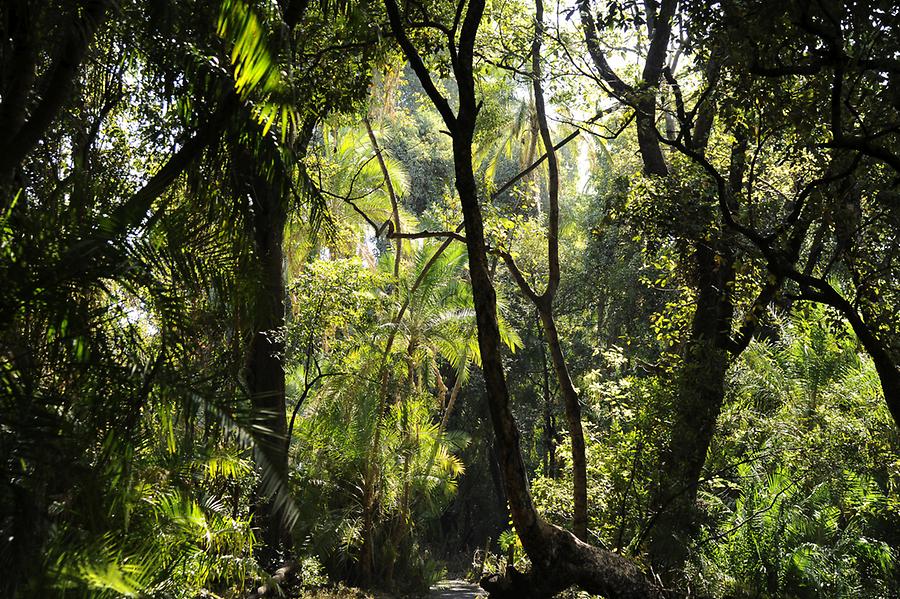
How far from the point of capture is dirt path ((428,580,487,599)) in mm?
16328

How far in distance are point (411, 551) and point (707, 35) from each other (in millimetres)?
13084

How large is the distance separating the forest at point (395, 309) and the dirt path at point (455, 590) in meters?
0.61

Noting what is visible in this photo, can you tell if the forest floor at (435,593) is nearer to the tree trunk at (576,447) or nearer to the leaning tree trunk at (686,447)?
the tree trunk at (576,447)

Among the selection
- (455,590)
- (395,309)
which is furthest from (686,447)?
(455,590)

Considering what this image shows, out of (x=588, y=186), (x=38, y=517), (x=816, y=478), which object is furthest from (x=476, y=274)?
(x=588, y=186)

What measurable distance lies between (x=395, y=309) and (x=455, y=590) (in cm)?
651

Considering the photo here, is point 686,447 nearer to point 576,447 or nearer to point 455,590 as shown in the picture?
point 576,447

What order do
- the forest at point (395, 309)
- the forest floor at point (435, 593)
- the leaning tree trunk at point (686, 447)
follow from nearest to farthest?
the forest at point (395, 309) → the leaning tree trunk at point (686, 447) → the forest floor at point (435, 593)

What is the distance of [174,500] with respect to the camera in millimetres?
6848

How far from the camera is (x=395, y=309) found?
16750 mm

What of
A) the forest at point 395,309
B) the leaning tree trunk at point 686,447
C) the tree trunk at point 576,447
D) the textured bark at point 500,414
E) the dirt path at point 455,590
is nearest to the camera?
the forest at point 395,309

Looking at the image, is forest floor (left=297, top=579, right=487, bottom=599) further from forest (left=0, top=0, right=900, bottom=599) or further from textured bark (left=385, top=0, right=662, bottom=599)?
textured bark (left=385, top=0, right=662, bottom=599)

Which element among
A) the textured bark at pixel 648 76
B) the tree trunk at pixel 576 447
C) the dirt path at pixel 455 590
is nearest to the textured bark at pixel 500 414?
the tree trunk at pixel 576 447

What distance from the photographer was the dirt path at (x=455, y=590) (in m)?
16.3
